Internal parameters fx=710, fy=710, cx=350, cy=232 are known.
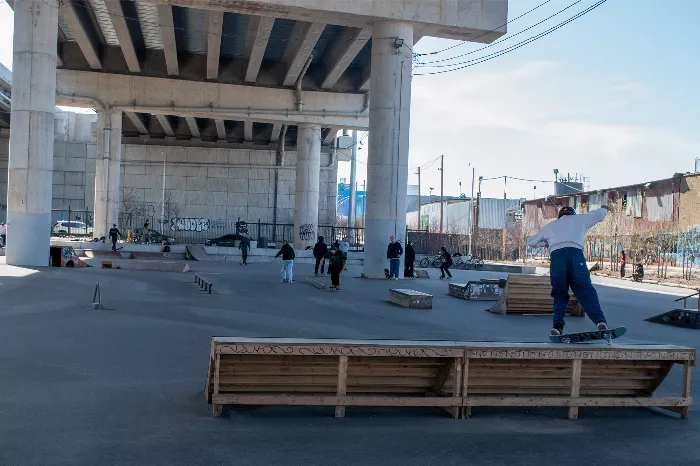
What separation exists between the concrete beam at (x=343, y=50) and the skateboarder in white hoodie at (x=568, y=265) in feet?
77.6

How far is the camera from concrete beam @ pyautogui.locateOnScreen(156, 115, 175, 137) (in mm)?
55678

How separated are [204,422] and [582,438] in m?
3.75

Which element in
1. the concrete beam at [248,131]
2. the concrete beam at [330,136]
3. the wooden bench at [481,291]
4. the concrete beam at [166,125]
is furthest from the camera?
the concrete beam at [330,136]

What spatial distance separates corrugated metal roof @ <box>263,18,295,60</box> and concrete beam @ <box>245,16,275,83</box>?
1.13 meters

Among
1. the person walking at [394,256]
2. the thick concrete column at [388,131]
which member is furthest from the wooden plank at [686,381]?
the thick concrete column at [388,131]

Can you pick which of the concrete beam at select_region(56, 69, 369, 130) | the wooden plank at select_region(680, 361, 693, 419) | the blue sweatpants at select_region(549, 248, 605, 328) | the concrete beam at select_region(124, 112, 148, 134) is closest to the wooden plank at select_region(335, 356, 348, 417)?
the blue sweatpants at select_region(549, 248, 605, 328)

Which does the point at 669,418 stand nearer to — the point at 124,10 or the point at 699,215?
the point at 124,10

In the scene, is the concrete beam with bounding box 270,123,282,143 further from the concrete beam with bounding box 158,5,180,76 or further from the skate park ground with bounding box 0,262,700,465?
the skate park ground with bounding box 0,262,700,465

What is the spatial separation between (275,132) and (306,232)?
43.4 feet

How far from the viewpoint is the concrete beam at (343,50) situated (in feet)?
113

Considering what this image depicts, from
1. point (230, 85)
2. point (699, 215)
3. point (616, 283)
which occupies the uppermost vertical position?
A: point (230, 85)

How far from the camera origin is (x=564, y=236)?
8570 mm

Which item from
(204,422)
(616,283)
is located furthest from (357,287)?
(204,422)

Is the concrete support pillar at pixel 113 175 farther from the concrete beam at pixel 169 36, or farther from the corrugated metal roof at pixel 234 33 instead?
Result: the corrugated metal roof at pixel 234 33
